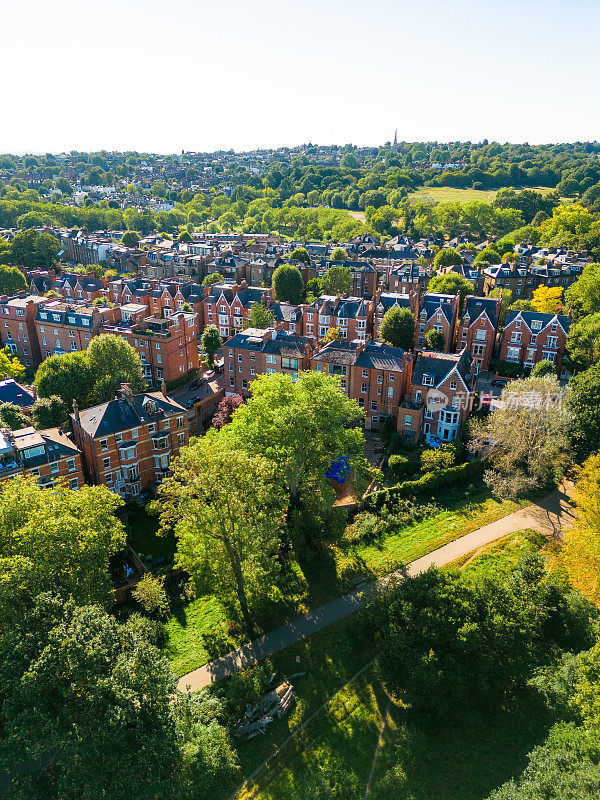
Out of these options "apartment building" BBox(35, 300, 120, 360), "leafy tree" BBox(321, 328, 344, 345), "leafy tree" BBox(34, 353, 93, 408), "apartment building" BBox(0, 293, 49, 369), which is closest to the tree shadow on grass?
"leafy tree" BBox(34, 353, 93, 408)


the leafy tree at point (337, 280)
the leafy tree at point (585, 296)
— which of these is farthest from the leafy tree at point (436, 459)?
the leafy tree at point (337, 280)

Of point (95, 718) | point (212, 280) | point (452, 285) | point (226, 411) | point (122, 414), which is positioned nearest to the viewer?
point (95, 718)

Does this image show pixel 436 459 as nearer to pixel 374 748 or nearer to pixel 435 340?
pixel 435 340

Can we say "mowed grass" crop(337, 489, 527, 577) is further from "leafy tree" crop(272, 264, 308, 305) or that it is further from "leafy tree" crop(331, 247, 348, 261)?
"leafy tree" crop(331, 247, 348, 261)

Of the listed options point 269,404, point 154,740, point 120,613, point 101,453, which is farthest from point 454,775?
point 101,453

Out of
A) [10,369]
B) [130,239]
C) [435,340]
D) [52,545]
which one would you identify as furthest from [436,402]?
[130,239]

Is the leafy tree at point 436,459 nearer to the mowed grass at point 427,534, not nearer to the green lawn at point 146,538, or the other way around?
the mowed grass at point 427,534
